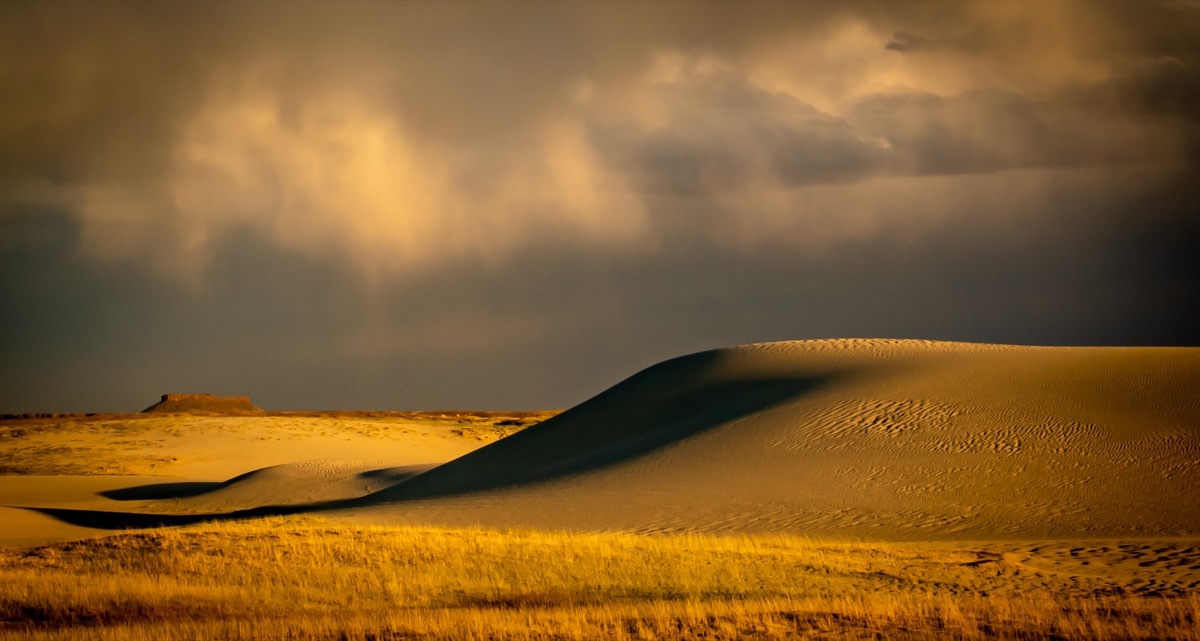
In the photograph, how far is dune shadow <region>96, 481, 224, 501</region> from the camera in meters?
→ 49.9

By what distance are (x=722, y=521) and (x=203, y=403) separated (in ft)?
367

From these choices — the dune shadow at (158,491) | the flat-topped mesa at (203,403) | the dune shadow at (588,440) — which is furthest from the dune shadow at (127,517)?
the flat-topped mesa at (203,403)

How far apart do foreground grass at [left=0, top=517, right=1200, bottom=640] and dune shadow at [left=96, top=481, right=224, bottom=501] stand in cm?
2864

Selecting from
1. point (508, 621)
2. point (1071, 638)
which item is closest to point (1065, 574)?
point (1071, 638)

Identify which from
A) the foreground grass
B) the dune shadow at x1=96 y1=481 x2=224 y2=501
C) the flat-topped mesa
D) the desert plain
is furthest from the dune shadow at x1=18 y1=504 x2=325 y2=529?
the flat-topped mesa

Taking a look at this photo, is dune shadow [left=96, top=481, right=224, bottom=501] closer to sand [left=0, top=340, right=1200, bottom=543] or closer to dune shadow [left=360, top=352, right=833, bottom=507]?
sand [left=0, top=340, right=1200, bottom=543]

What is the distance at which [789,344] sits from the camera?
51.6 metres

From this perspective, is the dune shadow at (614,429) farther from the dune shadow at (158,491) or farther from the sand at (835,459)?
the dune shadow at (158,491)

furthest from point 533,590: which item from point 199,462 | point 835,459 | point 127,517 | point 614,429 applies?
point 199,462

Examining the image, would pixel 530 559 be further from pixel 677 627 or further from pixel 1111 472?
pixel 1111 472

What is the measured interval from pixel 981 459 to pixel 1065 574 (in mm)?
13832

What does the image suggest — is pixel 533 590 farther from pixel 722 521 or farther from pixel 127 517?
pixel 127 517

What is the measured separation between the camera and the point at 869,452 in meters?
34.4

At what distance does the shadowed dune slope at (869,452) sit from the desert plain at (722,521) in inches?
5.1
